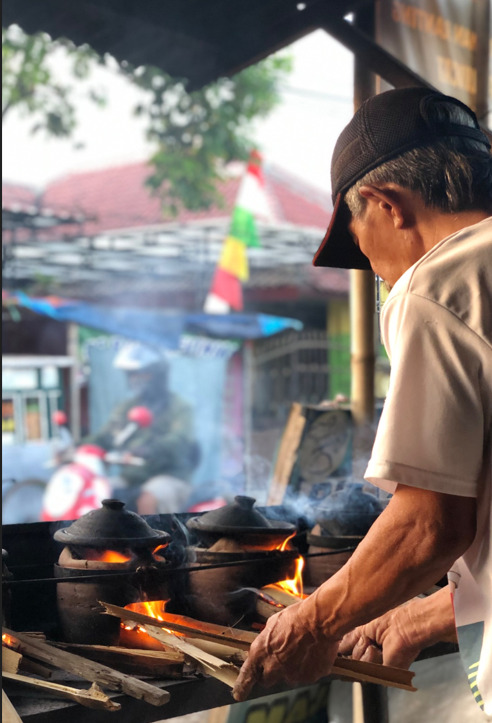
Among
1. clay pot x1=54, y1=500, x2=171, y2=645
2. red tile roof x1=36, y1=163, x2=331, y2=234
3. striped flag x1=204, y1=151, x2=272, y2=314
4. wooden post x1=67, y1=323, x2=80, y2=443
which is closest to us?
Answer: clay pot x1=54, y1=500, x2=171, y2=645

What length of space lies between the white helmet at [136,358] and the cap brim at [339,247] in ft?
31.4

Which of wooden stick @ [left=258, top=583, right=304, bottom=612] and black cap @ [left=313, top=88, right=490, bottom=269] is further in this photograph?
wooden stick @ [left=258, top=583, right=304, bottom=612]

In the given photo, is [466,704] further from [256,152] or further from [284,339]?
[284,339]

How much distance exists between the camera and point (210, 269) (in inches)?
590

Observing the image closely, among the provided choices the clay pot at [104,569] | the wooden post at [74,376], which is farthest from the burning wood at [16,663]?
the wooden post at [74,376]

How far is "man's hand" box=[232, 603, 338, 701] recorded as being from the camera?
1.96m

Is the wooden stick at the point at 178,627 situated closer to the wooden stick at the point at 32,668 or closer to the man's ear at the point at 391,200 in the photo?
the wooden stick at the point at 32,668

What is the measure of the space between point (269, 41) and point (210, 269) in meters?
10.9

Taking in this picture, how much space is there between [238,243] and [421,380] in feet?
39.4

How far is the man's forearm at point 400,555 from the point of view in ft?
5.49

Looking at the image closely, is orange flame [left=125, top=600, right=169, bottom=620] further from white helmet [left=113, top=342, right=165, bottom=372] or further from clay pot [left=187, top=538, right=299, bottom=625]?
white helmet [left=113, top=342, right=165, bottom=372]

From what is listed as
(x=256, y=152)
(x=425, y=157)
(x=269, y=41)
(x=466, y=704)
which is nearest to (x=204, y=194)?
(x=256, y=152)

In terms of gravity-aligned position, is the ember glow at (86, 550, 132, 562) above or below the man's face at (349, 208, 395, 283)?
below

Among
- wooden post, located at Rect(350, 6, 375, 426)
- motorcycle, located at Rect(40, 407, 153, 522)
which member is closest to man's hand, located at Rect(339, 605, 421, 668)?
wooden post, located at Rect(350, 6, 375, 426)
